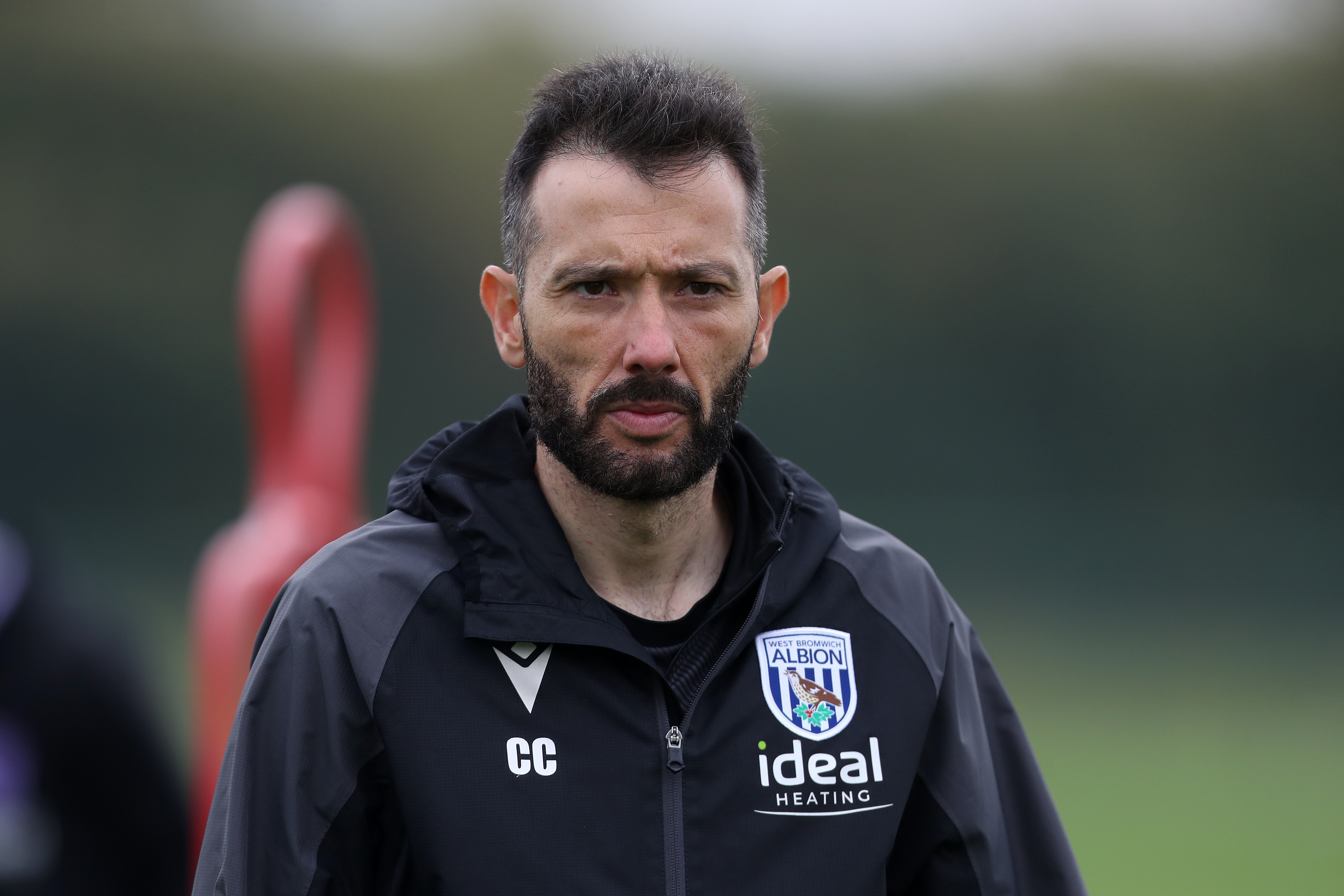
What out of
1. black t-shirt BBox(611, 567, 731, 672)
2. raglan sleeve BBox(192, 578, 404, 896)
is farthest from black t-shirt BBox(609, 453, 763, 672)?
→ raglan sleeve BBox(192, 578, 404, 896)

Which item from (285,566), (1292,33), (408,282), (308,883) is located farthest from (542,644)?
(1292,33)

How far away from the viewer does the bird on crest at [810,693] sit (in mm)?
1772

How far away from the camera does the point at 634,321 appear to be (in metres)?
1.75

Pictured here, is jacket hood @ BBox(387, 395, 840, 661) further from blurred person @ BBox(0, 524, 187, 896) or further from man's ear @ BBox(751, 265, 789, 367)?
blurred person @ BBox(0, 524, 187, 896)

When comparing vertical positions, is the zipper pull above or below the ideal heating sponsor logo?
above

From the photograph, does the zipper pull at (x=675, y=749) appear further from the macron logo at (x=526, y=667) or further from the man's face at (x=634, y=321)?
the man's face at (x=634, y=321)

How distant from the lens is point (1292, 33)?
14.5 meters

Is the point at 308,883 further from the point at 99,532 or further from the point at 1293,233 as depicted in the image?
the point at 1293,233

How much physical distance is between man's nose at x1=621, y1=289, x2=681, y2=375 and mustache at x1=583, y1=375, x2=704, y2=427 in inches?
0.4

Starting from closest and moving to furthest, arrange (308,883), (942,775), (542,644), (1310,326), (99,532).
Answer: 1. (308,883)
2. (542,644)
3. (942,775)
4. (99,532)
5. (1310,326)

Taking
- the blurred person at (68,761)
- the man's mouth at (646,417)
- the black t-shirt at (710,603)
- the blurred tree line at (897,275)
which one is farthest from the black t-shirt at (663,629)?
the blurred tree line at (897,275)

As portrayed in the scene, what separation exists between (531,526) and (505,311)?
34cm

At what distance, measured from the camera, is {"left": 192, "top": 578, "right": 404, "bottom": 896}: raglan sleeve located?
5.09 ft

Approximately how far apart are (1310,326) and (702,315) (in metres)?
13.8
